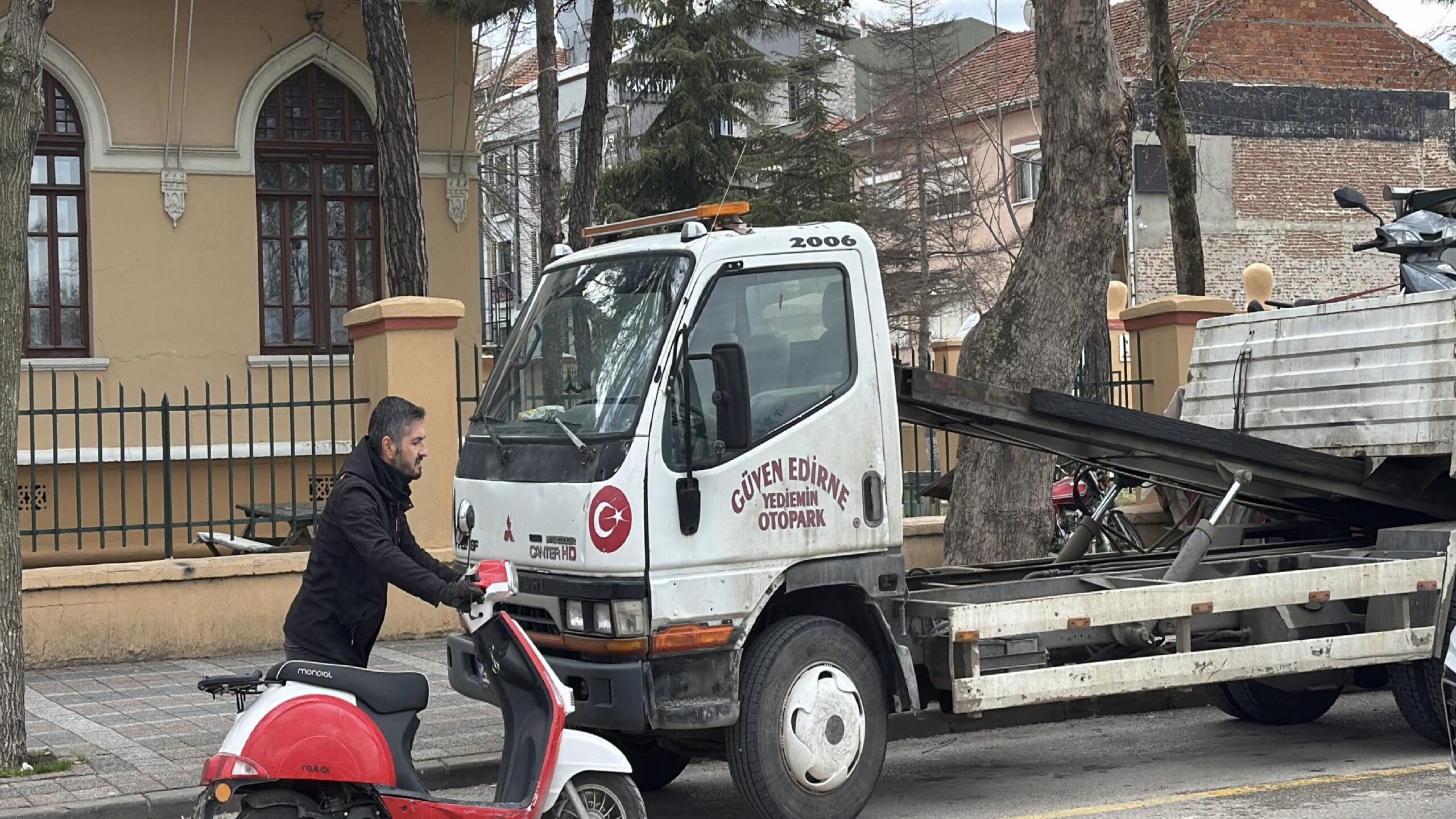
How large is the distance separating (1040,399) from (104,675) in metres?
6.82

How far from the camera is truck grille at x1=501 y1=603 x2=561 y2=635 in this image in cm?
695

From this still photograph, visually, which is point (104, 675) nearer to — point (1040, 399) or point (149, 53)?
point (1040, 399)

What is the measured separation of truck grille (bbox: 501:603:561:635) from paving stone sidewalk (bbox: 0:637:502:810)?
1.48 metres

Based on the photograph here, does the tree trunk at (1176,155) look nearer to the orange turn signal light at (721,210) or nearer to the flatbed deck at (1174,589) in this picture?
the flatbed deck at (1174,589)

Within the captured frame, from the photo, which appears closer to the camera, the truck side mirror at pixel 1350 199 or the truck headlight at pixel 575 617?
the truck headlight at pixel 575 617

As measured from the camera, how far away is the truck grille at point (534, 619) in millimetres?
6949

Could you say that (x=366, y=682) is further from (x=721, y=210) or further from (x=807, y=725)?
(x=721, y=210)

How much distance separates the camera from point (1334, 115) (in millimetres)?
40062

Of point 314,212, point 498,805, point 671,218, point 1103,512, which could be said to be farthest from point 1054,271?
point 314,212

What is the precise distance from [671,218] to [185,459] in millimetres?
7010

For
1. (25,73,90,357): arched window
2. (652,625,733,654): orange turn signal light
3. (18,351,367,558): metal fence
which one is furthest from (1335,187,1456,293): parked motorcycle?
(25,73,90,357): arched window

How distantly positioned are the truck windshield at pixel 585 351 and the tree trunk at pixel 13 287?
98.4 inches

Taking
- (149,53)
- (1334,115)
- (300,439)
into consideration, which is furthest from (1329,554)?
(1334,115)

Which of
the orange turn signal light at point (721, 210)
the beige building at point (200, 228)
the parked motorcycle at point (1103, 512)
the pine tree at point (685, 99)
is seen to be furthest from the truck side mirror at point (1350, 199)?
the pine tree at point (685, 99)
